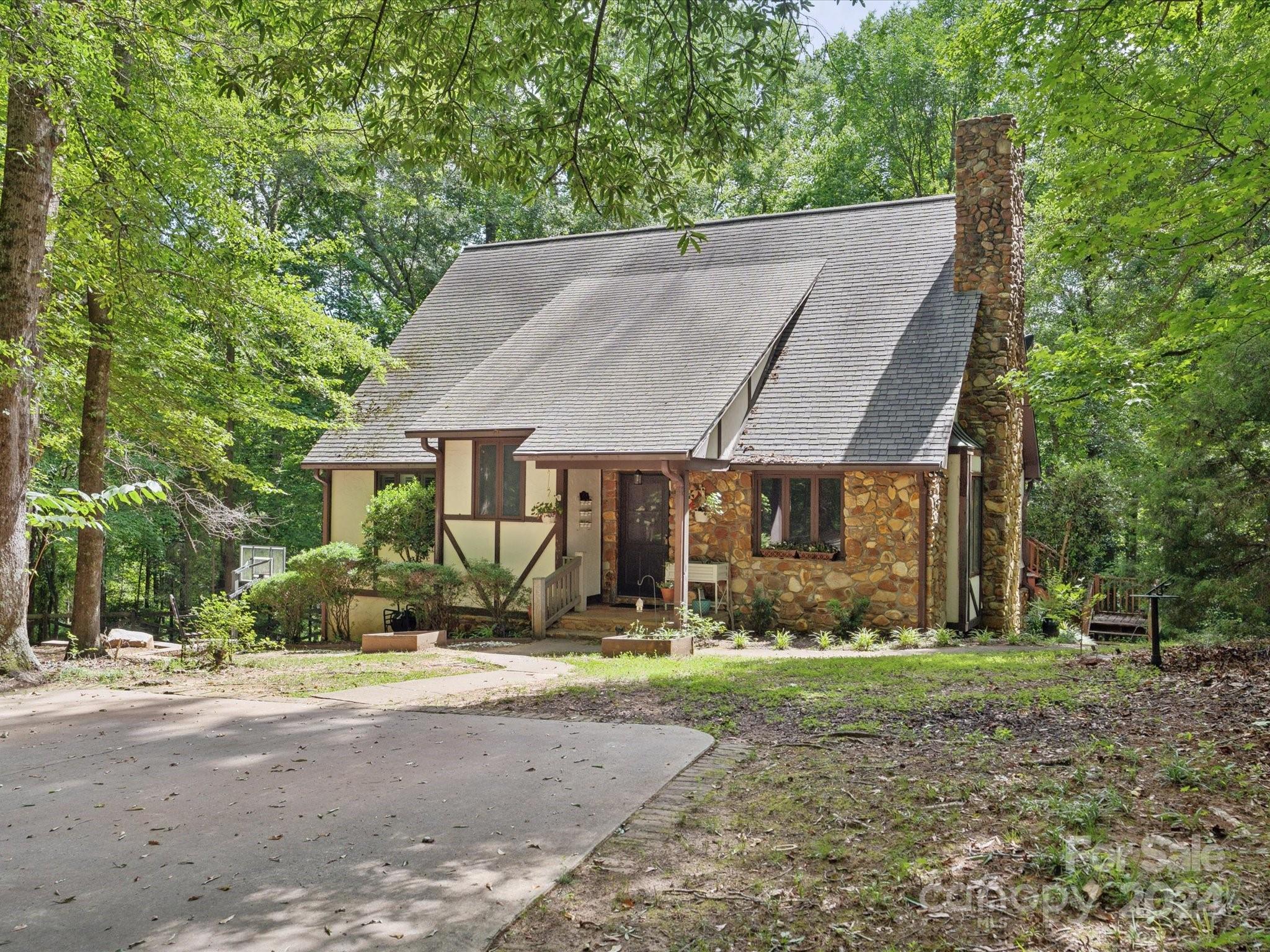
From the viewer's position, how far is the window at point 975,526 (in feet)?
48.5

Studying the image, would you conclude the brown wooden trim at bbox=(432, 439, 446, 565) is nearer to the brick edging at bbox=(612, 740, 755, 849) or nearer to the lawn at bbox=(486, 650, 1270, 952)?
the lawn at bbox=(486, 650, 1270, 952)

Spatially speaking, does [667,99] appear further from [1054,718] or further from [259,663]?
[259,663]

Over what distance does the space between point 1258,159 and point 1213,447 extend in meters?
6.33

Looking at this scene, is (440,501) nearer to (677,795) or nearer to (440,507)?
(440,507)

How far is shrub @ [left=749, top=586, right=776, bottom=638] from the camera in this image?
13.9 m

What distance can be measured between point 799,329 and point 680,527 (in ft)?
16.7

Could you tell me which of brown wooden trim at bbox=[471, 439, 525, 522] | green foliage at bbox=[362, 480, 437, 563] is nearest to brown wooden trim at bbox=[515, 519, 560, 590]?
brown wooden trim at bbox=[471, 439, 525, 522]

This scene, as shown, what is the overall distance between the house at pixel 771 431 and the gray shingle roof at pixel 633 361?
54mm

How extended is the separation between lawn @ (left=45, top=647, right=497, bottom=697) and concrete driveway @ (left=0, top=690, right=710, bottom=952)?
60.9 inches

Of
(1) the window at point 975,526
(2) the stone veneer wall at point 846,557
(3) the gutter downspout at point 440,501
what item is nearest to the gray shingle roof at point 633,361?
(3) the gutter downspout at point 440,501

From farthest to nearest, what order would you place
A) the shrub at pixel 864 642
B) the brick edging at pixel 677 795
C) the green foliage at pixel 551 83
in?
1. the shrub at pixel 864 642
2. the green foliage at pixel 551 83
3. the brick edging at pixel 677 795

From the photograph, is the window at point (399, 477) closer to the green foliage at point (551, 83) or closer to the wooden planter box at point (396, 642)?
the wooden planter box at point (396, 642)

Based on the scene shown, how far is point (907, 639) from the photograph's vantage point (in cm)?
1254

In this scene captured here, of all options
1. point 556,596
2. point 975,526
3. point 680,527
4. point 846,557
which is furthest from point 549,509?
point 975,526
